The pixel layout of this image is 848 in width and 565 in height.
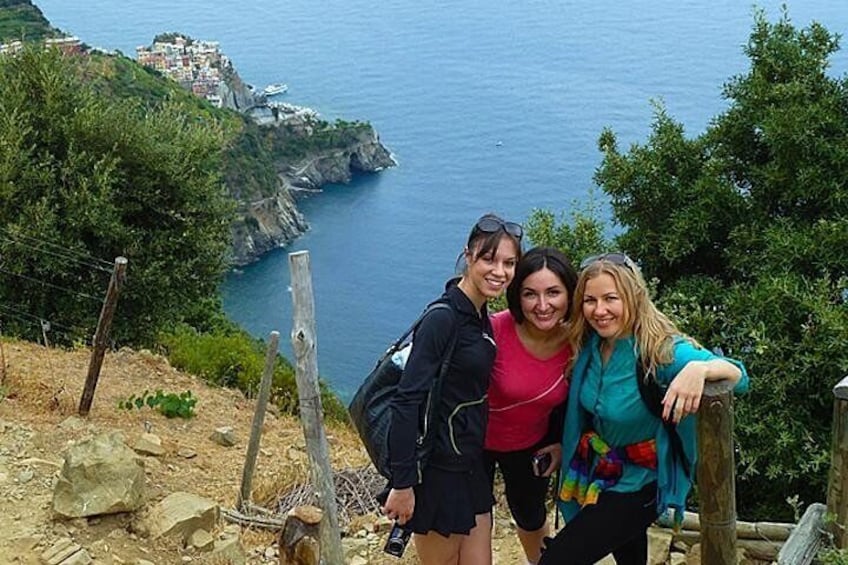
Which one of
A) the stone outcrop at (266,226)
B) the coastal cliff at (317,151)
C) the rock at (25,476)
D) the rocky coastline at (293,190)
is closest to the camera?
the rock at (25,476)

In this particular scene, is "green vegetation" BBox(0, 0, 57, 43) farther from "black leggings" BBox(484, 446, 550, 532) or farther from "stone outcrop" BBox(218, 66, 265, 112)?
"black leggings" BBox(484, 446, 550, 532)

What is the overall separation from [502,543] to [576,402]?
9.61ft

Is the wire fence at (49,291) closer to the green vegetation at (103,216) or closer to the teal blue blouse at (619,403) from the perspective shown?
the green vegetation at (103,216)

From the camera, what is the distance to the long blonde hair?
295cm

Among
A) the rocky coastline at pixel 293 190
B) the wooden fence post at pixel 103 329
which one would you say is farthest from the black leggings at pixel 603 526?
the rocky coastline at pixel 293 190

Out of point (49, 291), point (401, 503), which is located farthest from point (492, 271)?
point (49, 291)

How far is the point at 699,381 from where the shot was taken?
9.04ft

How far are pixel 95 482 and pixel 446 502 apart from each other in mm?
2759

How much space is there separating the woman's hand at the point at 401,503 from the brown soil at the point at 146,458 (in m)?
2.36

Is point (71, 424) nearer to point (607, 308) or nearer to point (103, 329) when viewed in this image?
point (103, 329)

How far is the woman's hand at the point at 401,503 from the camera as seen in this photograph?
3.15m

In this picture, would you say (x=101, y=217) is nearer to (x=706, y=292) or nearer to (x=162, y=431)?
(x=162, y=431)

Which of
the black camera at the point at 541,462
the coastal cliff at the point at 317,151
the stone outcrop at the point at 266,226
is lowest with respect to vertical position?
the stone outcrop at the point at 266,226

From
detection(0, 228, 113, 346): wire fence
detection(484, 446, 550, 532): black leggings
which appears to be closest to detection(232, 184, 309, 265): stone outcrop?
detection(0, 228, 113, 346): wire fence
